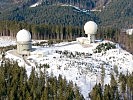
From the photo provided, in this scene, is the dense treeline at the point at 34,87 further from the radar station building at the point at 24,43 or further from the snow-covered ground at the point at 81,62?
the radar station building at the point at 24,43

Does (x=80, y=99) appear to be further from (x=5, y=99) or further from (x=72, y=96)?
(x=5, y=99)

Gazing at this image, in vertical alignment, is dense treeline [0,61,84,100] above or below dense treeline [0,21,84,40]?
below

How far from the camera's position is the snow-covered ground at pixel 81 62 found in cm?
9319

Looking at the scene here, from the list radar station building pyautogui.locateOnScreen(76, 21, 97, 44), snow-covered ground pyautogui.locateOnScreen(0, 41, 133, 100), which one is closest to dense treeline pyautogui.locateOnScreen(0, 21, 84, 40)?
radar station building pyautogui.locateOnScreen(76, 21, 97, 44)

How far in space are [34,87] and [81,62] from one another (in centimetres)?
2662

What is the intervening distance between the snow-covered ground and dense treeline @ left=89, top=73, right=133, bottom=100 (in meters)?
3.58

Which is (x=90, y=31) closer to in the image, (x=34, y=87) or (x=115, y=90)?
(x=115, y=90)

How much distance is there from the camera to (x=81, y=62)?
10581 cm

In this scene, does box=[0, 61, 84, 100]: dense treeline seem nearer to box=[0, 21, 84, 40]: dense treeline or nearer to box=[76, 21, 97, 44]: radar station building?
box=[76, 21, 97, 44]: radar station building

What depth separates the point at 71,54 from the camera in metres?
115

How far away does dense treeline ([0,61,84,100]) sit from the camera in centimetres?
7800

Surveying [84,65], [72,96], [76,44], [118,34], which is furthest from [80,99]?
[118,34]

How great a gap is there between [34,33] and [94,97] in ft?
265

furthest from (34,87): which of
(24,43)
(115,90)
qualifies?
(24,43)
